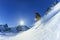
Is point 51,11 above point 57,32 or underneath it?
above

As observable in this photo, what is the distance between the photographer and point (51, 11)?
53cm

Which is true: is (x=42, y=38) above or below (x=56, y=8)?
below

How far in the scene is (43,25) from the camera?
1.65 feet

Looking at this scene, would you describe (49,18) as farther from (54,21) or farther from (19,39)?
(19,39)

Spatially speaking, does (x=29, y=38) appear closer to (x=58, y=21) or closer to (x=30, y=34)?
(x=30, y=34)

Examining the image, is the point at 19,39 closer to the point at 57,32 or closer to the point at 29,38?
the point at 29,38

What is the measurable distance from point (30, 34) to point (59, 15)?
0.45 ft

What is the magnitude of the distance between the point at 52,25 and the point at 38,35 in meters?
0.07

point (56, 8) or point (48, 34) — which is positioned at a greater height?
point (56, 8)

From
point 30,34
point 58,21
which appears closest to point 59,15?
point 58,21

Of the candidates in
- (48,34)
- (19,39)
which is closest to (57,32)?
(48,34)

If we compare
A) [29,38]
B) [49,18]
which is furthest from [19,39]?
[49,18]

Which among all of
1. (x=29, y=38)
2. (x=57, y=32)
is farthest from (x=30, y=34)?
(x=57, y=32)

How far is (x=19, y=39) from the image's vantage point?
1.80ft
